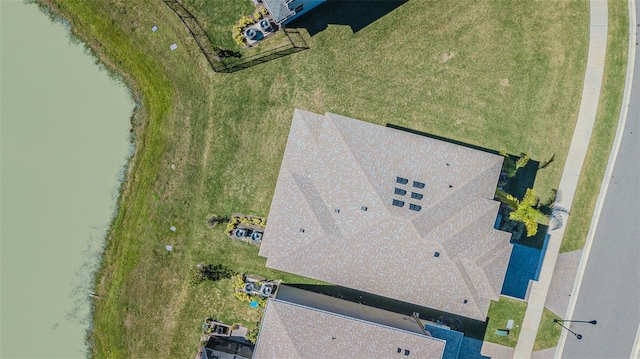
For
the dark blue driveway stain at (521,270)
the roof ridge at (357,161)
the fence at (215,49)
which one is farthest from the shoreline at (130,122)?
the dark blue driveway stain at (521,270)

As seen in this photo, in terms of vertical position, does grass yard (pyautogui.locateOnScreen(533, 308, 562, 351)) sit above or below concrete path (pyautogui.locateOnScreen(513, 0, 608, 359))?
below

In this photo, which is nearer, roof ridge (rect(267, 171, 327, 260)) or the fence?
roof ridge (rect(267, 171, 327, 260))

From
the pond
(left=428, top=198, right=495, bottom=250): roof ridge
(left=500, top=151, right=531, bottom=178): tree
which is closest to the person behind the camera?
(left=428, top=198, right=495, bottom=250): roof ridge

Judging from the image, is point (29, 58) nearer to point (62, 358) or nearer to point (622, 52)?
point (62, 358)

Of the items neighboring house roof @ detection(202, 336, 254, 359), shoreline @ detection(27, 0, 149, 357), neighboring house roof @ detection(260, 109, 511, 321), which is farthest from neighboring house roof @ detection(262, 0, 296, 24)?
neighboring house roof @ detection(202, 336, 254, 359)

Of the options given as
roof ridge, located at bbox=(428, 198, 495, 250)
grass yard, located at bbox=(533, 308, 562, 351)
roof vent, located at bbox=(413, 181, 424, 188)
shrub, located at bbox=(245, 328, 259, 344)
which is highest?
roof vent, located at bbox=(413, 181, 424, 188)

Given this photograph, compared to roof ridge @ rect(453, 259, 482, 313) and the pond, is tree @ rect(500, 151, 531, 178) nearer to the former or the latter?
roof ridge @ rect(453, 259, 482, 313)

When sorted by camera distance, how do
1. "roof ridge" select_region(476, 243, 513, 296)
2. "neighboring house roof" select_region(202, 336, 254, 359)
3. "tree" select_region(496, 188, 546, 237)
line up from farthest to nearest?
"neighboring house roof" select_region(202, 336, 254, 359) < "tree" select_region(496, 188, 546, 237) < "roof ridge" select_region(476, 243, 513, 296)
